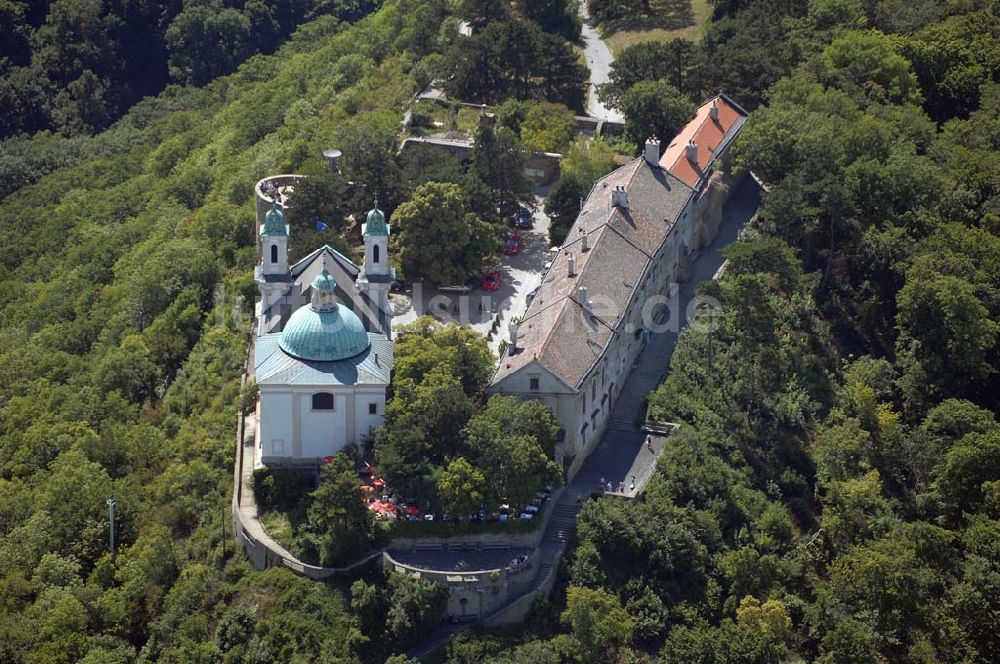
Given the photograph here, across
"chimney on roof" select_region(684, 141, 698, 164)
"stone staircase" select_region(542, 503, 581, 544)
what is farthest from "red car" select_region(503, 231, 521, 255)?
"stone staircase" select_region(542, 503, 581, 544)

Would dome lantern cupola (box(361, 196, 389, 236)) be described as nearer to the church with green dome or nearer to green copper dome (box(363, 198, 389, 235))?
green copper dome (box(363, 198, 389, 235))

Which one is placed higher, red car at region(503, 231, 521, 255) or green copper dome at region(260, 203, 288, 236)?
green copper dome at region(260, 203, 288, 236)

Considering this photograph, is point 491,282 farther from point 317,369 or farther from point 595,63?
point 595,63

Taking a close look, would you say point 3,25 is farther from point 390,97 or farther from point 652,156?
point 652,156

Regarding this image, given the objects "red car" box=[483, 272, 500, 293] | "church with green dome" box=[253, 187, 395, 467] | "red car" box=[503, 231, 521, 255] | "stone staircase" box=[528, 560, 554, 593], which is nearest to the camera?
"stone staircase" box=[528, 560, 554, 593]

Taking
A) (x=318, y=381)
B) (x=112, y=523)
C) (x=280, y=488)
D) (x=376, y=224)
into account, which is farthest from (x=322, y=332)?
(x=112, y=523)

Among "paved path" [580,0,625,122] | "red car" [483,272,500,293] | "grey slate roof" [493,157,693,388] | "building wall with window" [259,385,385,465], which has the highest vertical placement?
"grey slate roof" [493,157,693,388]

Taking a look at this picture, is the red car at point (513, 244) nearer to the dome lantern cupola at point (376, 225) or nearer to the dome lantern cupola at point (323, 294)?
the dome lantern cupola at point (376, 225)

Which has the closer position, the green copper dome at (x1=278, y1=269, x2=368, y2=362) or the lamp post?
the green copper dome at (x1=278, y1=269, x2=368, y2=362)
